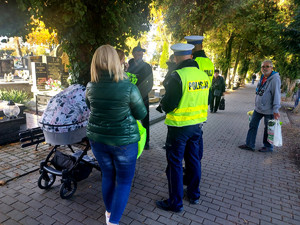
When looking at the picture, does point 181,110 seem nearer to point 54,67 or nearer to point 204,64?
point 204,64

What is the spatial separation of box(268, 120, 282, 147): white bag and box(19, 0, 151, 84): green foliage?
3541mm

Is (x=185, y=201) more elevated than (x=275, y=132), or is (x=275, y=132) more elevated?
(x=275, y=132)

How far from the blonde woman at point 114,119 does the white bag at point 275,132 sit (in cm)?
385

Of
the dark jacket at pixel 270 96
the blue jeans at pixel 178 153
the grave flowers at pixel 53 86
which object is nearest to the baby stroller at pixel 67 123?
the blue jeans at pixel 178 153

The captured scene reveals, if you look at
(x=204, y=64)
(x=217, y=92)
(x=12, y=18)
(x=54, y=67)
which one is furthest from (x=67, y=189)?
(x=54, y=67)

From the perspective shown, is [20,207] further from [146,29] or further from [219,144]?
[219,144]

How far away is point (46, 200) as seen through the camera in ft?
10.3

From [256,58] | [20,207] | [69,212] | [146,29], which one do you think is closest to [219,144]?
[146,29]

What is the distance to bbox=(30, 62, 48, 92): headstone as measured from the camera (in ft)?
41.0

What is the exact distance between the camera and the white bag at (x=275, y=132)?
489 cm

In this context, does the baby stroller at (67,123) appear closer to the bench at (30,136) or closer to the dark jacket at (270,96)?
the bench at (30,136)

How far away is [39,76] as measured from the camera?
12.8 meters

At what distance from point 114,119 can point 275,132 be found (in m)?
4.17

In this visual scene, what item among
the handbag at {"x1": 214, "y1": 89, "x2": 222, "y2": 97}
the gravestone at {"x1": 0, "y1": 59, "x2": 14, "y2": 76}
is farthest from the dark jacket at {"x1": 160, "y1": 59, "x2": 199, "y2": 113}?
the gravestone at {"x1": 0, "y1": 59, "x2": 14, "y2": 76}
